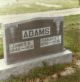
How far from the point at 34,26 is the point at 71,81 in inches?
18.0

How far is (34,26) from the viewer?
5.75 ft

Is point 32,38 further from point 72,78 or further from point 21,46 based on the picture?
point 72,78

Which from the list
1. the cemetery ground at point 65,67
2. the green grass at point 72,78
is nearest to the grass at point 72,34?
the cemetery ground at point 65,67

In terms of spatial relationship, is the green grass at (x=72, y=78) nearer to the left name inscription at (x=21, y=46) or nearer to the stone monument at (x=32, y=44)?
the stone monument at (x=32, y=44)

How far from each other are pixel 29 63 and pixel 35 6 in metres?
0.35

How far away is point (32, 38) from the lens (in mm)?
1771

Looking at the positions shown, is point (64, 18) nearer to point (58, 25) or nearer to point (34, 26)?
point (58, 25)

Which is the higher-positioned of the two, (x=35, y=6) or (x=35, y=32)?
(x=35, y=6)

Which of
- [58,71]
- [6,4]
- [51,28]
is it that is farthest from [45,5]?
[58,71]

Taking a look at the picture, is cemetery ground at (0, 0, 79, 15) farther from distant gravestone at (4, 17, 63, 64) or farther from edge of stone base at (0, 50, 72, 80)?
edge of stone base at (0, 50, 72, 80)

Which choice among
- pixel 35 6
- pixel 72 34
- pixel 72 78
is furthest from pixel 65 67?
pixel 35 6

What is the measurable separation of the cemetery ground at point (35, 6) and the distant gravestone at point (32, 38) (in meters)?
0.07

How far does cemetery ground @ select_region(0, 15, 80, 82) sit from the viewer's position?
1808 millimetres

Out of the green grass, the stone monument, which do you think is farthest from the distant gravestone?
the green grass
